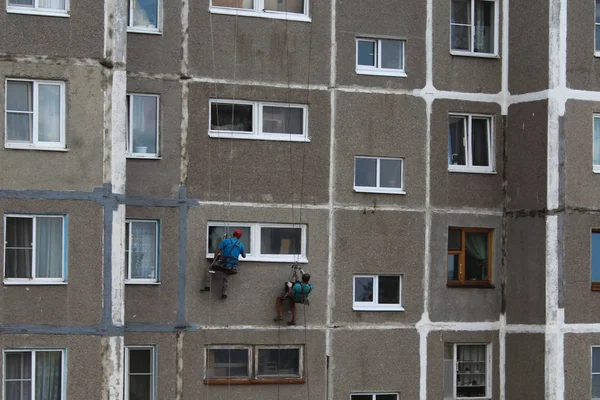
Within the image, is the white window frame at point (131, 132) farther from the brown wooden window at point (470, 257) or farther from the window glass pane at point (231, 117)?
the brown wooden window at point (470, 257)

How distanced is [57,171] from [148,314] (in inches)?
137

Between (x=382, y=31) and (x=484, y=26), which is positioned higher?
(x=484, y=26)

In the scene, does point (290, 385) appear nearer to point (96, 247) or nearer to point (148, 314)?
point (148, 314)

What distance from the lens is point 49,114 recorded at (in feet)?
68.2

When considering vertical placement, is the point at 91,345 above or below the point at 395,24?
below

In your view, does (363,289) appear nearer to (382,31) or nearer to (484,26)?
(382,31)

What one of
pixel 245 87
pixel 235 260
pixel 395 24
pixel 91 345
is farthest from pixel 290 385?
pixel 395 24

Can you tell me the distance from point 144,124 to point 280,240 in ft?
11.5

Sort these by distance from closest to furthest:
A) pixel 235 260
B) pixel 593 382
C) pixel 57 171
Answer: pixel 57 171 → pixel 235 260 → pixel 593 382

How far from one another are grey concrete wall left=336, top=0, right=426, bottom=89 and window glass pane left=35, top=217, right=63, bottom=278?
659cm

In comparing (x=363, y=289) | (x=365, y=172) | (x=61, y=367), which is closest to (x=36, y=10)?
(x=61, y=367)

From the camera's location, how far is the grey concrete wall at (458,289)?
79.8 ft

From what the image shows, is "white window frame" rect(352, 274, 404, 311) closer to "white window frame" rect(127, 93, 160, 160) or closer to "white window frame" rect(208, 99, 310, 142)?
"white window frame" rect(208, 99, 310, 142)

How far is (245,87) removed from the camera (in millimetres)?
23266
